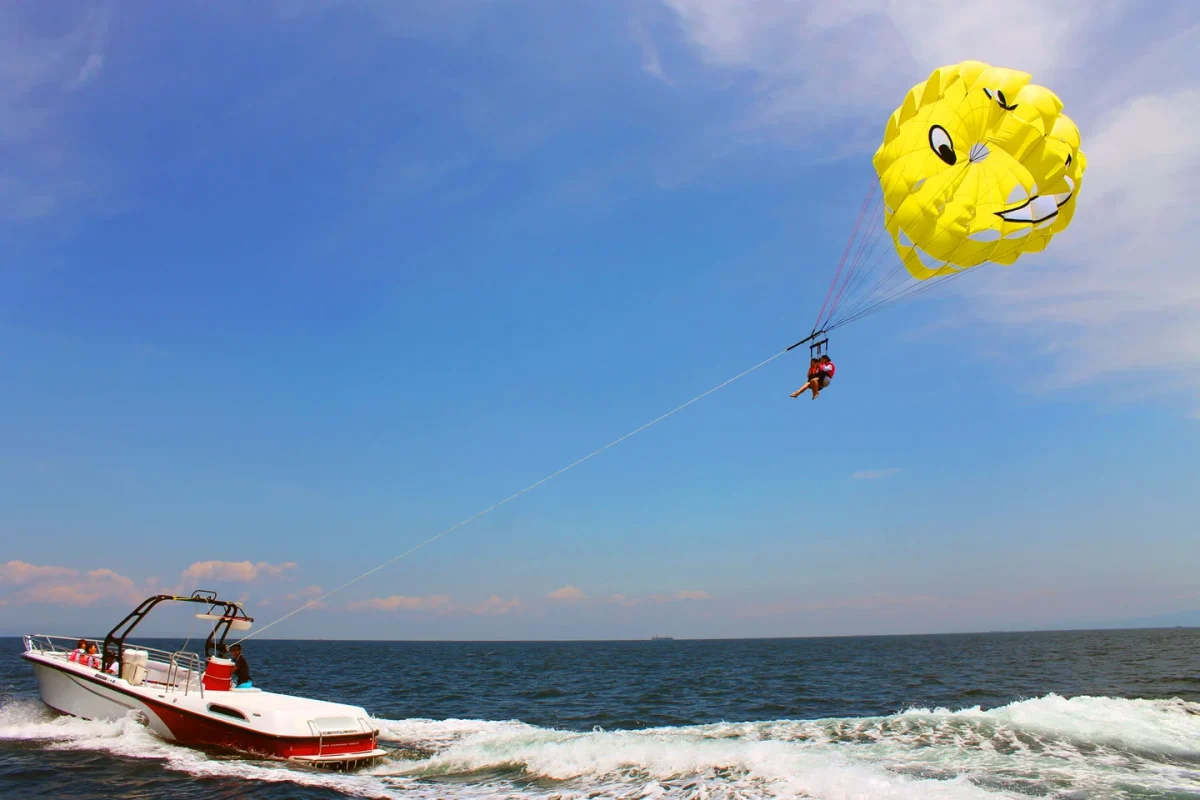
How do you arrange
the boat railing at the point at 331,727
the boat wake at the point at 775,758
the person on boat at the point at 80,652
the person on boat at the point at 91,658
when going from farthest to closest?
1. the person on boat at the point at 80,652
2. the person on boat at the point at 91,658
3. the boat railing at the point at 331,727
4. the boat wake at the point at 775,758

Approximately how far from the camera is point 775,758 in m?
13.4

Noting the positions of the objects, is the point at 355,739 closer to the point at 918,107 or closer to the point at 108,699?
the point at 108,699

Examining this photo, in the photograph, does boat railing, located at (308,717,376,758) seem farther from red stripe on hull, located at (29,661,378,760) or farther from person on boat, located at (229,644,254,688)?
person on boat, located at (229,644,254,688)

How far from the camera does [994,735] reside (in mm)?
16391

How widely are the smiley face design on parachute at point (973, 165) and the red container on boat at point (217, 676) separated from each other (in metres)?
17.2

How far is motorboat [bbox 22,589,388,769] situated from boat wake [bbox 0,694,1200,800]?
34 centimetres

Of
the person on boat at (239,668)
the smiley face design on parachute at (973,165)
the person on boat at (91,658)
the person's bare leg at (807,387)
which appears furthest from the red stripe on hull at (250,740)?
the smiley face design on parachute at (973,165)

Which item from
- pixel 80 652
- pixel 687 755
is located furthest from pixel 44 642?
pixel 687 755

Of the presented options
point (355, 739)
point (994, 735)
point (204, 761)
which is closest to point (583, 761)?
point (355, 739)

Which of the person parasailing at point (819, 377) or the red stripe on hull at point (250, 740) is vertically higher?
the person parasailing at point (819, 377)

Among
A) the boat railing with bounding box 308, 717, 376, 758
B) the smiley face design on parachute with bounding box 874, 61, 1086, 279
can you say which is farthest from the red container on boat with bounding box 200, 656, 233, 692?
the smiley face design on parachute with bounding box 874, 61, 1086, 279

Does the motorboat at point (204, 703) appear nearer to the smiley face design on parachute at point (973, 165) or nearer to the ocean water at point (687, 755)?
the ocean water at point (687, 755)

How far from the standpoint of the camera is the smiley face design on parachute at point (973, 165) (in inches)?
523

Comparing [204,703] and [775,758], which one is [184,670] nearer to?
[204,703]
